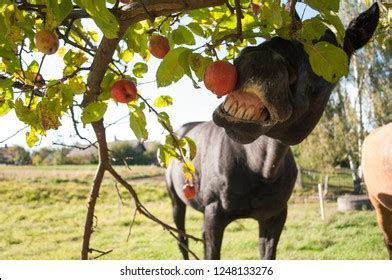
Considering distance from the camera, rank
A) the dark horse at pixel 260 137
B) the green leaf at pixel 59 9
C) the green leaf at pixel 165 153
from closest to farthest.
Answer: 1. the green leaf at pixel 59 9
2. the dark horse at pixel 260 137
3. the green leaf at pixel 165 153

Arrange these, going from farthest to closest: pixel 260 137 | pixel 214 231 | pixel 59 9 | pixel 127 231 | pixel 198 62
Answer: pixel 127 231 → pixel 214 231 → pixel 260 137 → pixel 198 62 → pixel 59 9

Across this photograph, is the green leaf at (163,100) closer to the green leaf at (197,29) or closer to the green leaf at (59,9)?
the green leaf at (197,29)

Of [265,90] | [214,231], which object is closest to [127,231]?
[214,231]

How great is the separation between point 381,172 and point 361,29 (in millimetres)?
2112

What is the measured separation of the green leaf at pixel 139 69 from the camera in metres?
1.37

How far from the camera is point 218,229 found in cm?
277

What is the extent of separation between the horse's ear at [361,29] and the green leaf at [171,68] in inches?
30.3

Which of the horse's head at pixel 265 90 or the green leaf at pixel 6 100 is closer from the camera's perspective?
the horse's head at pixel 265 90

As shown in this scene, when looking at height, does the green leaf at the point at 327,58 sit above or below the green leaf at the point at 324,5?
below

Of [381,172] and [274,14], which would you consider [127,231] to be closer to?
[381,172]

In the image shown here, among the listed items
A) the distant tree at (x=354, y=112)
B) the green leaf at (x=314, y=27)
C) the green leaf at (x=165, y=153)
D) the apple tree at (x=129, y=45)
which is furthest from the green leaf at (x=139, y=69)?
the distant tree at (x=354, y=112)

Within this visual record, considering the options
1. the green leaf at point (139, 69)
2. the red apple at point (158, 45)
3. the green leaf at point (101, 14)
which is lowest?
the green leaf at point (101, 14)

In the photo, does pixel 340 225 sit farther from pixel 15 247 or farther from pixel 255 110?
pixel 255 110

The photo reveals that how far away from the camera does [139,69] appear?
1373 mm
